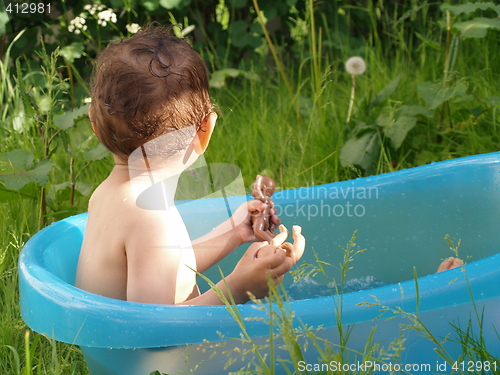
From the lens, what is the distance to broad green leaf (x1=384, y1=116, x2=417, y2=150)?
1858mm

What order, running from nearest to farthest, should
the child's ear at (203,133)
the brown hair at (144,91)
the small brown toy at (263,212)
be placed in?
the brown hair at (144,91), the child's ear at (203,133), the small brown toy at (263,212)

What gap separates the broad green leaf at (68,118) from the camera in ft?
5.00

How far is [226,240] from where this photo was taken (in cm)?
134

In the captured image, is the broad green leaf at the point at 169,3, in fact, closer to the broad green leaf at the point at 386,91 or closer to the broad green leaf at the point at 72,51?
the broad green leaf at the point at 72,51

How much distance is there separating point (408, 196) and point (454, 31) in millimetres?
635

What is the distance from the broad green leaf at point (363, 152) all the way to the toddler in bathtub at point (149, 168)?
0.83 meters

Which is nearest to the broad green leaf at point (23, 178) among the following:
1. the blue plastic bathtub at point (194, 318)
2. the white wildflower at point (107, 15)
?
the blue plastic bathtub at point (194, 318)

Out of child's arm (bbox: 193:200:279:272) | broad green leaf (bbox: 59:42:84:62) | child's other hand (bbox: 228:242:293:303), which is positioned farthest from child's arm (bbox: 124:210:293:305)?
broad green leaf (bbox: 59:42:84:62)

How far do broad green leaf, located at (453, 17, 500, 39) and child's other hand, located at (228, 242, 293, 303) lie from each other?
113 centimetres

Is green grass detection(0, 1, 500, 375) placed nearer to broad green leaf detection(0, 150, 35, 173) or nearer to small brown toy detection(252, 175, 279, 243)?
broad green leaf detection(0, 150, 35, 173)

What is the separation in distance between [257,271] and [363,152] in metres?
0.97

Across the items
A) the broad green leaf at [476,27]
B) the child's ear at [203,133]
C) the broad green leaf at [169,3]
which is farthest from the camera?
the broad green leaf at [169,3]

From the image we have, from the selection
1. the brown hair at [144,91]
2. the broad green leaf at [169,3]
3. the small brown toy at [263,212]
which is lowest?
the small brown toy at [263,212]

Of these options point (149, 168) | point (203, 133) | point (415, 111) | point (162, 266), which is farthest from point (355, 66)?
point (162, 266)
